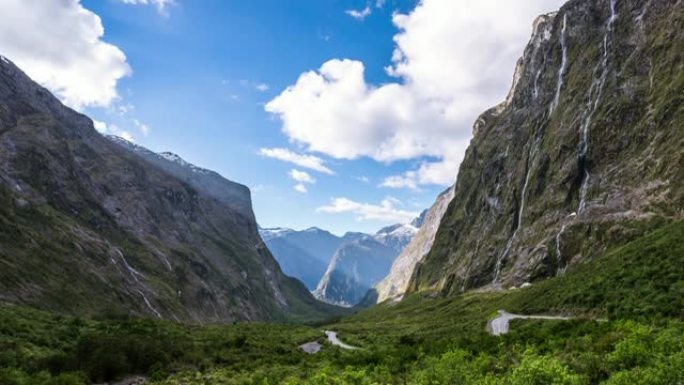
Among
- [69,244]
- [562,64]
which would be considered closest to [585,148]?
[562,64]

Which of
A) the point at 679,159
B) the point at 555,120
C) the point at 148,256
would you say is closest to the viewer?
the point at 679,159

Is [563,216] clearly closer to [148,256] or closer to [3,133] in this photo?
[148,256]

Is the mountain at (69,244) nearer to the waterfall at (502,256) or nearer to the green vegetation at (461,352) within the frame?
the green vegetation at (461,352)

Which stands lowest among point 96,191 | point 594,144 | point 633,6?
point 96,191

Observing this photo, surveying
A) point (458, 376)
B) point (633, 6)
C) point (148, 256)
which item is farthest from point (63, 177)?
point (633, 6)

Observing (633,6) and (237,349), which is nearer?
(237,349)

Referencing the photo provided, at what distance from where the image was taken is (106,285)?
4574 inches

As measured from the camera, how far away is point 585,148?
131125 mm

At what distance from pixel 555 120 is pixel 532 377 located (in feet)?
474

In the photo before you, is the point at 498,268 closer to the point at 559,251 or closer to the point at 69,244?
the point at 559,251

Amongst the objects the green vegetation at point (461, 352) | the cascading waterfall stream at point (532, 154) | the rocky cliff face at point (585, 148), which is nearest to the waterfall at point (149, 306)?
the green vegetation at point (461, 352)

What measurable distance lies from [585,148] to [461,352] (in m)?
112

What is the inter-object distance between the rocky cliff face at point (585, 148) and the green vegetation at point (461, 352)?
4011 centimetres

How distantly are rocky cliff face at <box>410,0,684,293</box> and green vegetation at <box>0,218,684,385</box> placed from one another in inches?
1579
